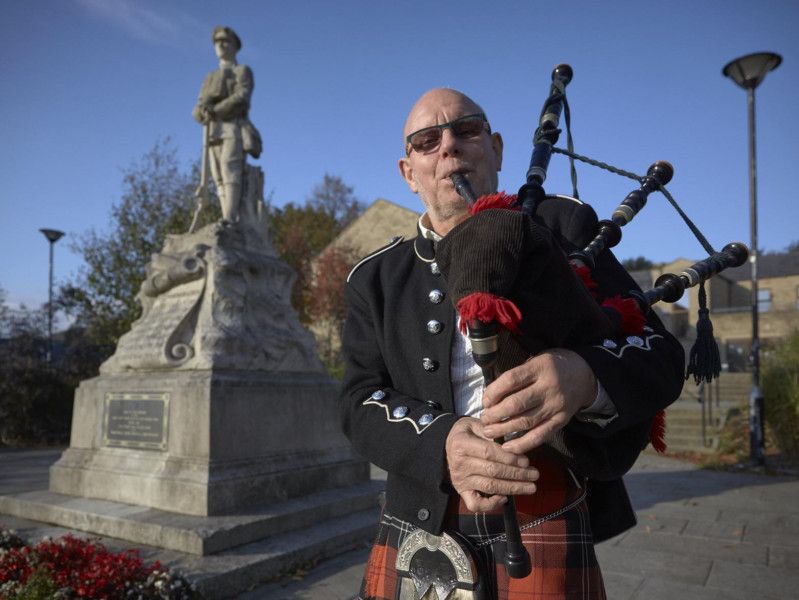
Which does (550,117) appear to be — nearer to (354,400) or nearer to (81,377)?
(354,400)

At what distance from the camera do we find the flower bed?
306 centimetres

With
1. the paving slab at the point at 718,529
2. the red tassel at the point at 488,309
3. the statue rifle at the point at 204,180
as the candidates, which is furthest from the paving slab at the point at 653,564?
the statue rifle at the point at 204,180

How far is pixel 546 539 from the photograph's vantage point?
146cm

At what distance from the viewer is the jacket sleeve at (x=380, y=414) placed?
1.38m

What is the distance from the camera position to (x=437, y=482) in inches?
53.5

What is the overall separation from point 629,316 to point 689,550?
4498 millimetres

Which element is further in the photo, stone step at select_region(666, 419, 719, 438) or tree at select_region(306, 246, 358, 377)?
tree at select_region(306, 246, 358, 377)

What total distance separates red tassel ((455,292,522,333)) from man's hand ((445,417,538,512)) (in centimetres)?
29

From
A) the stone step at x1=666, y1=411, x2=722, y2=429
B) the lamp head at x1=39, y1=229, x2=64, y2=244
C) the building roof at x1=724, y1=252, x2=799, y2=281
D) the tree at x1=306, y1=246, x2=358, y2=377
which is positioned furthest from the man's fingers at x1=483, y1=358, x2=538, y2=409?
the building roof at x1=724, y1=252, x2=799, y2=281

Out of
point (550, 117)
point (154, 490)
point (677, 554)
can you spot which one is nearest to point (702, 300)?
point (550, 117)

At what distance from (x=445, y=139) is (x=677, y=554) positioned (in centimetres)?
457

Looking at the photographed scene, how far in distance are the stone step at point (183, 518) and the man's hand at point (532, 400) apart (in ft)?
11.3

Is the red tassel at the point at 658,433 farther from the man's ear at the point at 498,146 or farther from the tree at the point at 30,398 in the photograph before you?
the tree at the point at 30,398

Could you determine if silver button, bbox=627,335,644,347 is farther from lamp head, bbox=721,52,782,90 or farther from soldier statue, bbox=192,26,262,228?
lamp head, bbox=721,52,782,90
